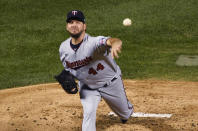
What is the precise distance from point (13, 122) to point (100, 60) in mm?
2304

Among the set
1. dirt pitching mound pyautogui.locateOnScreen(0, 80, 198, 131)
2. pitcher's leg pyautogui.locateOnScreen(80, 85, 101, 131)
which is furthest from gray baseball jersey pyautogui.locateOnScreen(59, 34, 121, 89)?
dirt pitching mound pyautogui.locateOnScreen(0, 80, 198, 131)

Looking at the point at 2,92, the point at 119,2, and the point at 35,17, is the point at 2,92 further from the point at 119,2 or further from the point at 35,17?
the point at 119,2

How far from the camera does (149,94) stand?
8422 mm

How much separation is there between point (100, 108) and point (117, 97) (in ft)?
5.51

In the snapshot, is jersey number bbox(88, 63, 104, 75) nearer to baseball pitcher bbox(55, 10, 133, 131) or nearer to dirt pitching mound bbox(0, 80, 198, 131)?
baseball pitcher bbox(55, 10, 133, 131)

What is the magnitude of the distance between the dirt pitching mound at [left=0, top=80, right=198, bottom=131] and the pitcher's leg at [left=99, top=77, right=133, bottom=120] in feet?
1.26

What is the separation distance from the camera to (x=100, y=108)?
25.3 feet

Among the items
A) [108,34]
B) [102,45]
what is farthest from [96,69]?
[108,34]

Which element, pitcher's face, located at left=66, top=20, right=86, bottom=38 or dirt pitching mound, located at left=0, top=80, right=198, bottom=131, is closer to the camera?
pitcher's face, located at left=66, top=20, right=86, bottom=38

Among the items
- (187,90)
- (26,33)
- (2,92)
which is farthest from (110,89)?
(26,33)

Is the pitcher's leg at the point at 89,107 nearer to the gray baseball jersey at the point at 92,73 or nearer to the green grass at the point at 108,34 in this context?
the gray baseball jersey at the point at 92,73

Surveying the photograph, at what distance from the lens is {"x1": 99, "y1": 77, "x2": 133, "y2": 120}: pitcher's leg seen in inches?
235

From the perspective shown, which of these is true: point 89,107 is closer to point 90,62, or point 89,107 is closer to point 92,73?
point 92,73

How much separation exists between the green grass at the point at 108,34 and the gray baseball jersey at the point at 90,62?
4060 mm
